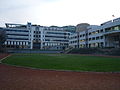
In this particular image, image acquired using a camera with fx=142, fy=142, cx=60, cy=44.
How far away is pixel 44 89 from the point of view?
30.2 feet

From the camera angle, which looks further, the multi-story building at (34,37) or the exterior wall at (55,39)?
the exterior wall at (55,39)

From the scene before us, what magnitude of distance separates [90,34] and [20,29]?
57544 mm

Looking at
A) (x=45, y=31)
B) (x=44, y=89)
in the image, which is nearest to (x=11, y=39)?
(x=45, y=31)

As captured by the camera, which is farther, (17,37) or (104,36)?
(17,37)

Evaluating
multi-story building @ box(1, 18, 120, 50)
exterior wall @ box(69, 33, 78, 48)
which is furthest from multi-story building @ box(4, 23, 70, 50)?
exterior wall @ box(69, 33, 78, 48)

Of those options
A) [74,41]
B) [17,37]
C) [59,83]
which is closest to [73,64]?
[59,83]

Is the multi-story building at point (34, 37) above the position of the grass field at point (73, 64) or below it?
above

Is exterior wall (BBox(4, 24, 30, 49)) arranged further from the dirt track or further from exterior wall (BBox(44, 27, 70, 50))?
the dirt track

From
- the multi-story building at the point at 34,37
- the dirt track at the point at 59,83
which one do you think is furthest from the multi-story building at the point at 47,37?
the dirt track at the point at 59,83

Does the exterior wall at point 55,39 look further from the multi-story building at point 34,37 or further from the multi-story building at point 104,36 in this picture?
the multi-story building at point 104,36

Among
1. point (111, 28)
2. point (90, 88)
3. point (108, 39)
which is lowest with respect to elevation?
point (90, 88)

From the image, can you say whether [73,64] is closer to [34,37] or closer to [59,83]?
[59,83]

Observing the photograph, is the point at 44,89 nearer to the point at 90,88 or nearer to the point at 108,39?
the point at 90,88

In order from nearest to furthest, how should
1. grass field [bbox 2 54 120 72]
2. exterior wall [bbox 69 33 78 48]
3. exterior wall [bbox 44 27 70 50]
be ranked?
1. grass field [bbox 2 54 120 72]
2. exterior wall [bbox 69 33 78 48]
3. exterior wall [bbox 44 27 70 50]
